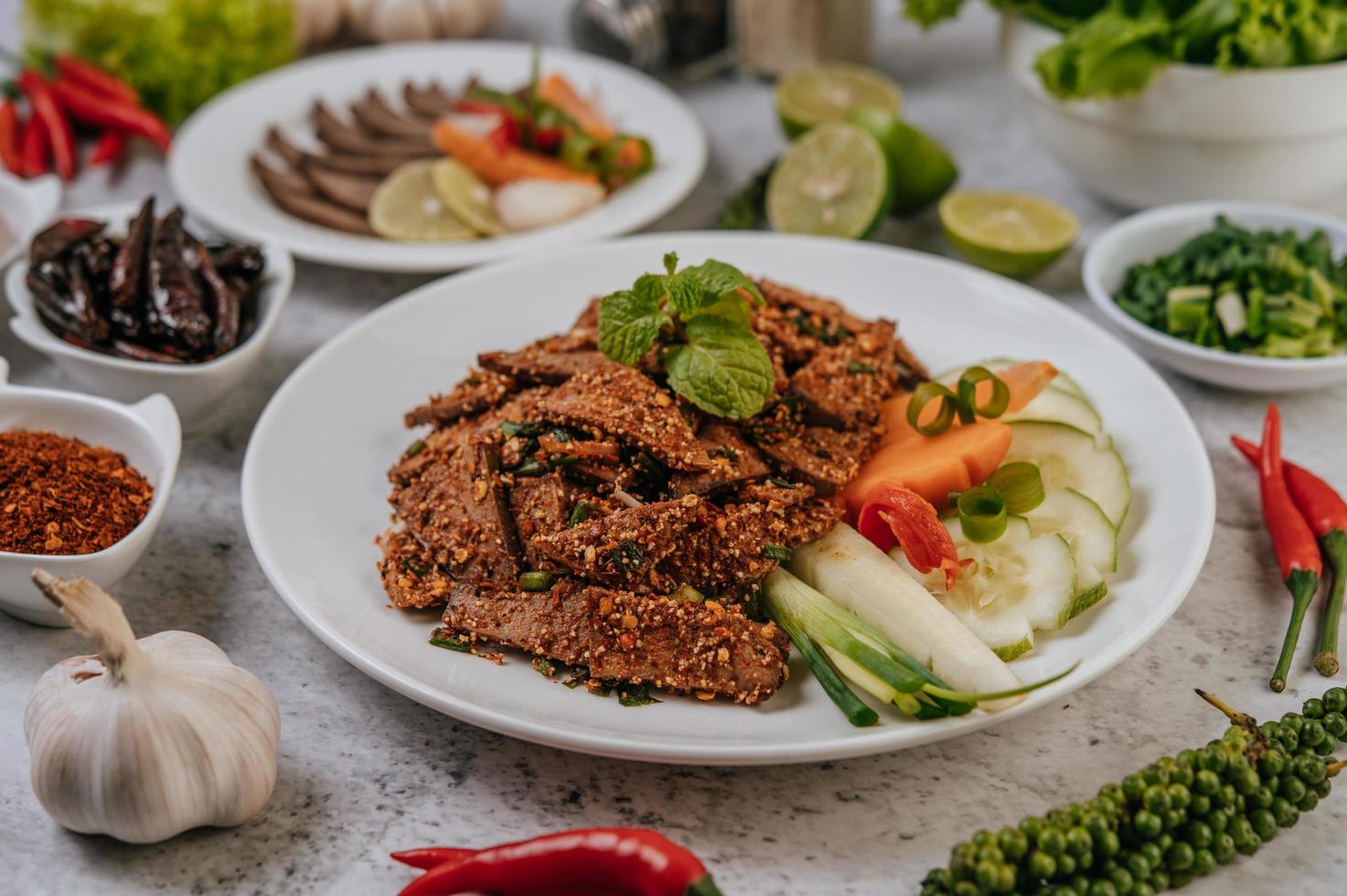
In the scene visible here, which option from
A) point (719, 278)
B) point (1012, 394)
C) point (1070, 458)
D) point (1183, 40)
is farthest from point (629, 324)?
point (1183, 40)

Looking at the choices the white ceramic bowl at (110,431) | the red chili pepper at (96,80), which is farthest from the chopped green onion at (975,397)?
the red chili pepper at (96,80)

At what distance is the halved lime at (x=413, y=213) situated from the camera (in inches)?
200

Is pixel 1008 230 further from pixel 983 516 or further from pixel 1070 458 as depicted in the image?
pixel 983 516

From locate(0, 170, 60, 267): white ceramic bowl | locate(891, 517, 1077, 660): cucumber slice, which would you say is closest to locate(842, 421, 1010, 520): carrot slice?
locate(891, 517, 1077, 660): cucumber slice

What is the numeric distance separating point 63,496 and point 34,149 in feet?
12.2

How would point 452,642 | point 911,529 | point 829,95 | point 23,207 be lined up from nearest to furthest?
1. point 452,642
2. point 911,529
3. point 23,207
4. point 829,95

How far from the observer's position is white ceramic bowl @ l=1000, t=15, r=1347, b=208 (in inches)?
179

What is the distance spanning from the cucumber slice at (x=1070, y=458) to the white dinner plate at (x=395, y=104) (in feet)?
7.19

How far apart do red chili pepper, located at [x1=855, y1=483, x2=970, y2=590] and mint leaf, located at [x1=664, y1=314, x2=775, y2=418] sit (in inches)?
17.0

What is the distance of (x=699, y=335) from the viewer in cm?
331

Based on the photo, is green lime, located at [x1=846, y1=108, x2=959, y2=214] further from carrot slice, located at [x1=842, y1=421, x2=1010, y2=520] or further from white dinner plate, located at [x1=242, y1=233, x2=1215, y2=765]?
carrot slice, located at [x1=842, y1=421, x2=1010, y2=520]

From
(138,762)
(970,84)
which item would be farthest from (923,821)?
(970,84)

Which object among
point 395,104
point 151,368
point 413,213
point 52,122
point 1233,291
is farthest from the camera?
point 395,104

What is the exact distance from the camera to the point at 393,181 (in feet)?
17.3
